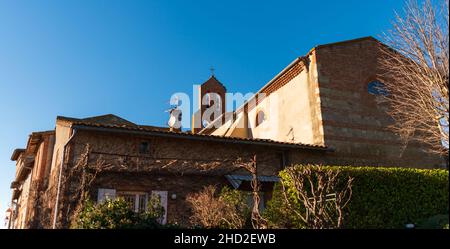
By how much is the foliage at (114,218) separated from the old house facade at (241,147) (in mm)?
1780

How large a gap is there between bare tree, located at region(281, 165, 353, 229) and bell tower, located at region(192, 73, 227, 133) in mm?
19812

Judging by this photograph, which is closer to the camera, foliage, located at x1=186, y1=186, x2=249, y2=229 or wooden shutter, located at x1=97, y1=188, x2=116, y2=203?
foliage, located at x1=186, y1=186, x2=249, y2=229

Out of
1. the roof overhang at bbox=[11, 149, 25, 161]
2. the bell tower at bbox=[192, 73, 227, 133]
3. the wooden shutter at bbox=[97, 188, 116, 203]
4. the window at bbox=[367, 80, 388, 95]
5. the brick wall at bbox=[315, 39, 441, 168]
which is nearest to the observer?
the wooden shutter at bbox=[97, 188, 116, 203]

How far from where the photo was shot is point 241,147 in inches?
588

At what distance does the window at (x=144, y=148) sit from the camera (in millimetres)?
13617

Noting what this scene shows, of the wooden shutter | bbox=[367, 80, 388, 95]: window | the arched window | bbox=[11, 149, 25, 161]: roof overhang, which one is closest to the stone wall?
the wooden shutter

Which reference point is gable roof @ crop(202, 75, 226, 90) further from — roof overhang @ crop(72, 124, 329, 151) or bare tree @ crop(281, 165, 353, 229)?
bare tree @ crop(281, 165, 353, 229)

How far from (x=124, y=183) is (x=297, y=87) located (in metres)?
9.61

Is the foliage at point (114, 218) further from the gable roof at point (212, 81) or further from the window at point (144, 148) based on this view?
the gable roof at point (212, 81)

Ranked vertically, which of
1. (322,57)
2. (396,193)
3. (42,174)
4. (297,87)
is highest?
(322,57)

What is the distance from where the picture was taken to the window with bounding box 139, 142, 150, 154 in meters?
13.6
